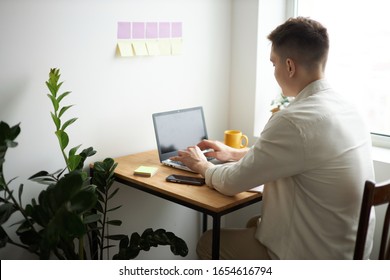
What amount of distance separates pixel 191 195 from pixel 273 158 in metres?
0.37

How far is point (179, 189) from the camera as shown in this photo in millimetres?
1898

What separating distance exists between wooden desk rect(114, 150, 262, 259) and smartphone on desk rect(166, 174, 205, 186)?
0.07 ft

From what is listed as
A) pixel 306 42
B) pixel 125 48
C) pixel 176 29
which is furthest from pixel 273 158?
pixel 176 29

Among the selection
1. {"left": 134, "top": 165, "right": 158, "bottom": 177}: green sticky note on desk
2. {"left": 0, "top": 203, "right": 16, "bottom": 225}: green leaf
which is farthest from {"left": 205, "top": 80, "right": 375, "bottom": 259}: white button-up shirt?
{"left": 0, "top": 203, "right": 16, "bottom": 225}: green leaf

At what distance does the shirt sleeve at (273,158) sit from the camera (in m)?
1.60

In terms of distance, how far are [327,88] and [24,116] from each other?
3.84ft

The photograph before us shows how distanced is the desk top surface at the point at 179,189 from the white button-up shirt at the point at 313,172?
93mm

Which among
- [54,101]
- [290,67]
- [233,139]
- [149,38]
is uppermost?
[149,38]

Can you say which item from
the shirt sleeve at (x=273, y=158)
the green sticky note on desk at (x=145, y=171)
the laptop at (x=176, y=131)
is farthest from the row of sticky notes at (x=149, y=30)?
the shirt sleeve at (x=273, y=158)

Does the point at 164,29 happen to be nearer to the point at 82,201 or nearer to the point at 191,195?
the point at 191,195

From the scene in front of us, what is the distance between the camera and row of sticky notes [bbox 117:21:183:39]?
220cm

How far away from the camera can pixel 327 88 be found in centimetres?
172

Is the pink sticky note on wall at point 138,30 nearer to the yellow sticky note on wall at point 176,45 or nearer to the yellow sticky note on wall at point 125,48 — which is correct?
the yellow sticky note on wall at point 125,48

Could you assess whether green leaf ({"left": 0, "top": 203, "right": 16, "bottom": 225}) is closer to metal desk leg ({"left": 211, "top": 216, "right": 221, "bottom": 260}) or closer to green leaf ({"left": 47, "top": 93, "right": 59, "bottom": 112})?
green leaf ({"left": 47, "top": 93, "right": 59, "bottom": 112})
